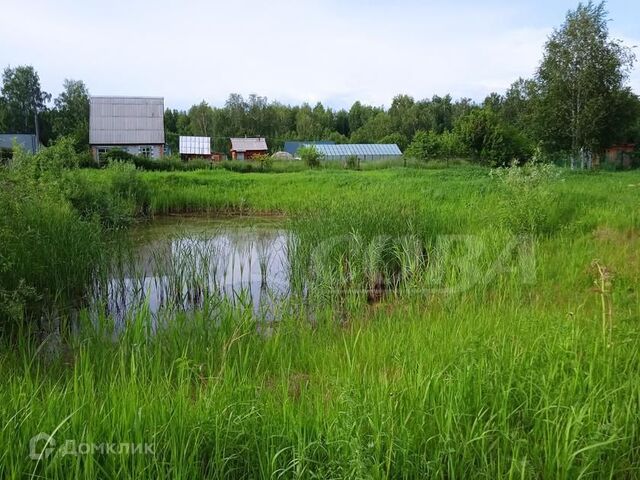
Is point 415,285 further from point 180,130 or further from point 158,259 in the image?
point 180,130

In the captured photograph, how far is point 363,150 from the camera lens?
45.8 metres

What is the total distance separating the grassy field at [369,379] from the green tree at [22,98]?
47.6m

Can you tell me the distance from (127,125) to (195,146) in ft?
35.2

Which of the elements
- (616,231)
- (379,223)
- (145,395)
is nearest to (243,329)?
(145,395)

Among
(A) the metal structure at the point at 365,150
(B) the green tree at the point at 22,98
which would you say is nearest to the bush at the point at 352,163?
(A) the metal structure at the point at 365,150

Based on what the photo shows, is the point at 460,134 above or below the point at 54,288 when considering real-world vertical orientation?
above

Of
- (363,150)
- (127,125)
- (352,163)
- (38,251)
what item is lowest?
(38,251)

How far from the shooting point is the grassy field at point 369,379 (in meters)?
2.05

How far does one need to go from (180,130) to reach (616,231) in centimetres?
6258

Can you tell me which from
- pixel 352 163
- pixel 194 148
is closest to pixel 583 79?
pixel 352 163

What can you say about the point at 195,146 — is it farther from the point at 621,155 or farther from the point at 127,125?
the point at 621,155

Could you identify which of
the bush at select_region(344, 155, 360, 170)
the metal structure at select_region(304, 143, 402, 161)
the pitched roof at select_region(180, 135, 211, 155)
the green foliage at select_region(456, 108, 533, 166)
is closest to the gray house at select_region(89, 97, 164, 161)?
the pitched roof at select_region(180, 135, 211, 155)

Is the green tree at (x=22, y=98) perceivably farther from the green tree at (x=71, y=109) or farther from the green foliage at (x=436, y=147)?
the green foliage at (x=436, y=147)

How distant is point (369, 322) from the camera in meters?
4.17
